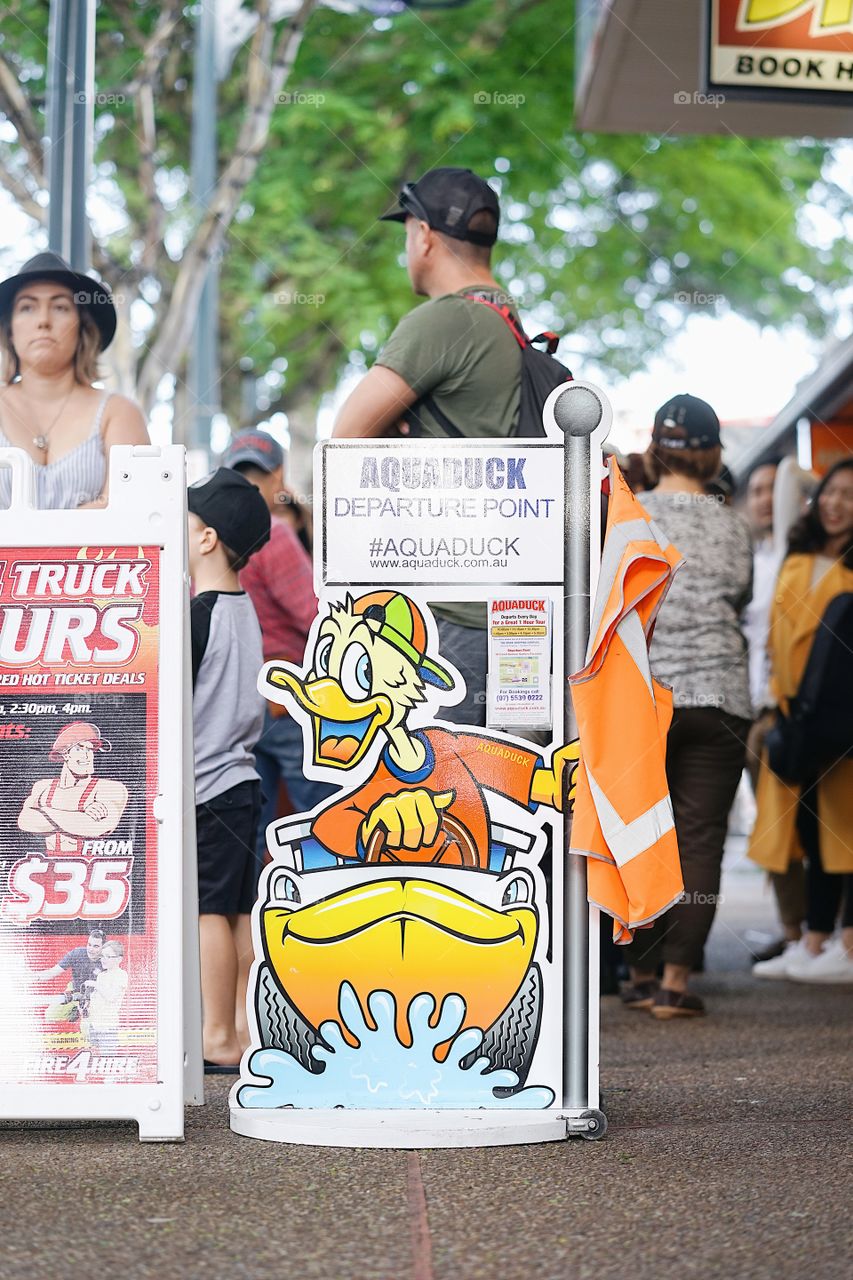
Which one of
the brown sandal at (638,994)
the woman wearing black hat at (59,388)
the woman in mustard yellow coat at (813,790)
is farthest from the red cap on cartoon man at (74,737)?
the woman in mustard yellow coat at (813,790)

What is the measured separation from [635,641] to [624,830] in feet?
1.31

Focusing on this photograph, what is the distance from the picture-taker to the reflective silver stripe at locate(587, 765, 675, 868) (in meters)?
3.76

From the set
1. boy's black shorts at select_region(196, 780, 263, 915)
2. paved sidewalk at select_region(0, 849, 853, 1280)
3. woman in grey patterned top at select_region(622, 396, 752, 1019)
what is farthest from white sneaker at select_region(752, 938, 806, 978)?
boy's black shorts at select_region(196, 780, 263, 915)

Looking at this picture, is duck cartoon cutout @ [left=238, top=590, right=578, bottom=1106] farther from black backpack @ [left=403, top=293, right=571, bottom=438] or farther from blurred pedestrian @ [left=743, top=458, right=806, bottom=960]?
blurred pedestrian @ [left=743, top=458, right=806, bottom=960]

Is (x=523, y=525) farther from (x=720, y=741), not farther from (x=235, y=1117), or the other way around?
(x=720, y=741)

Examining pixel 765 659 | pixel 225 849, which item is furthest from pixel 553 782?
pixel 765 659

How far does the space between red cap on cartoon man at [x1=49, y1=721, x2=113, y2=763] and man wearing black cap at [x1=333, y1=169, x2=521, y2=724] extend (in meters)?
0.79

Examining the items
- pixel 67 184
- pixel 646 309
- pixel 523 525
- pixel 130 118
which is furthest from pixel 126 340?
pixel 646 309

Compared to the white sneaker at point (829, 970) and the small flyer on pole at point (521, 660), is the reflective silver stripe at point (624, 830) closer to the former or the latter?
the small flyer on pole at point (521, 660)

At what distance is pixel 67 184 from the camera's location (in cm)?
866

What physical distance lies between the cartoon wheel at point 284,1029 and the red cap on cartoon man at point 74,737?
647mm

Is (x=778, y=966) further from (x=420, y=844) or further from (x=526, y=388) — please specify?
(x=420, y=844)

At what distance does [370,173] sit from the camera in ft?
57.0

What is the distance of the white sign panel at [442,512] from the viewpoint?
3898 millimetres
